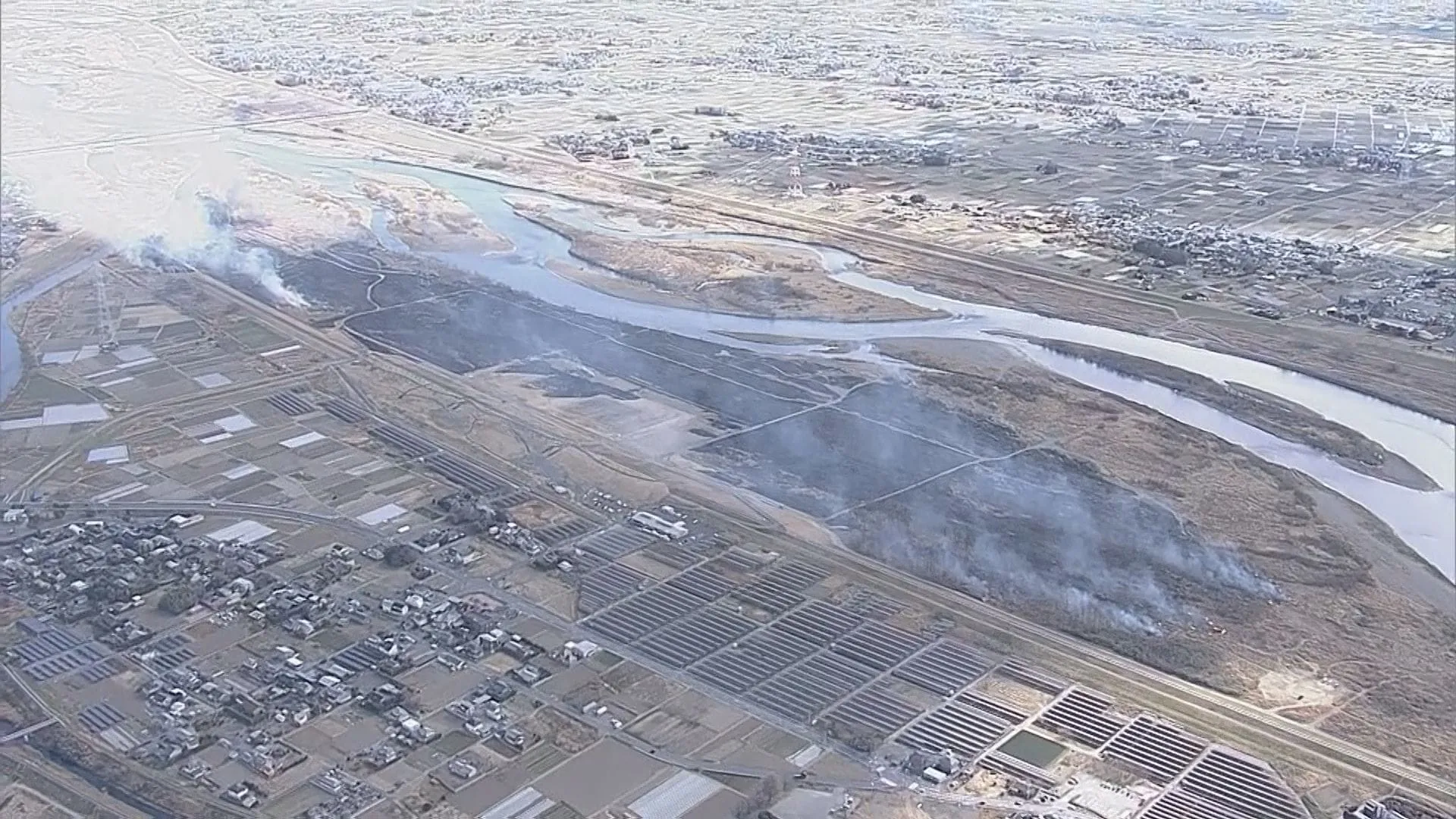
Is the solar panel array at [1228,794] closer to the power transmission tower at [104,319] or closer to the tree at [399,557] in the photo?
the tree at [399,557]

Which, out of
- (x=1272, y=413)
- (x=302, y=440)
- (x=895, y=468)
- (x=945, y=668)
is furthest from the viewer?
(x=1272, y=413)

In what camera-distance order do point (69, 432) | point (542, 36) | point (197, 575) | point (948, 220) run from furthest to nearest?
point (542, 36), point (948, 220), point (69, 432), point (197, 575)

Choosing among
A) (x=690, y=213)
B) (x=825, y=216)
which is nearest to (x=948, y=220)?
(x=825, y=216)

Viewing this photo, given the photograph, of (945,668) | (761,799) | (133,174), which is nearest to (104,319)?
(133,174)

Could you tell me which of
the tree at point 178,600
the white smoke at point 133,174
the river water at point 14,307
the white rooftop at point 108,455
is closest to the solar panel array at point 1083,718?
the tree at point 178,600

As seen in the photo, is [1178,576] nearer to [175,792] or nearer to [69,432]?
[175,792]

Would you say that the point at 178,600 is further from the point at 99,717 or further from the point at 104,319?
the point at 104,319

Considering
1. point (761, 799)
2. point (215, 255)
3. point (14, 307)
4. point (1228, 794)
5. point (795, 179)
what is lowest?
point (1228, 794)

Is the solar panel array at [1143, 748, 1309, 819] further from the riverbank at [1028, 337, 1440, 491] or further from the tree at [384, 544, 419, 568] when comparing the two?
the tree at [384, 544, 419, 568]

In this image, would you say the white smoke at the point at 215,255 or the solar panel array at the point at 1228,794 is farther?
the white smoke at the point at 215,255

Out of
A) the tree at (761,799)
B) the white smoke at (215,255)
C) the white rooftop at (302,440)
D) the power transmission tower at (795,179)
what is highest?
the power transmission tower at (795,179)

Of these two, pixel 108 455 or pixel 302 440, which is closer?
pixel 108 455
